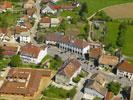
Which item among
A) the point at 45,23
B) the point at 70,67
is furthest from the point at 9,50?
the point at 45,23

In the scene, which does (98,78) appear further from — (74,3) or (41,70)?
(74,3)

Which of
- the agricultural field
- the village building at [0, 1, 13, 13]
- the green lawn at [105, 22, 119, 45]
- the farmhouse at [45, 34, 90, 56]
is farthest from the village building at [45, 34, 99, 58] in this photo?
the agricultural field

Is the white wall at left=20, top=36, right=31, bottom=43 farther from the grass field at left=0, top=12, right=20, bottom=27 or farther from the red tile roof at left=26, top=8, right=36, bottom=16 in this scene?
the red tile roof at left=26, top=8, right=36, bottom=16

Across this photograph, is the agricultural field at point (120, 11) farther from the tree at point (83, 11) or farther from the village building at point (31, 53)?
the village building at point (31, 53)

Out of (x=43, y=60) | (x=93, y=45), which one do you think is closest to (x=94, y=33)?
(x=93, y=45)

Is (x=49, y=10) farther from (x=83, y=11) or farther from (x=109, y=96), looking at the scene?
(x=109, y=96)

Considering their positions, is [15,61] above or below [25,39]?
below
